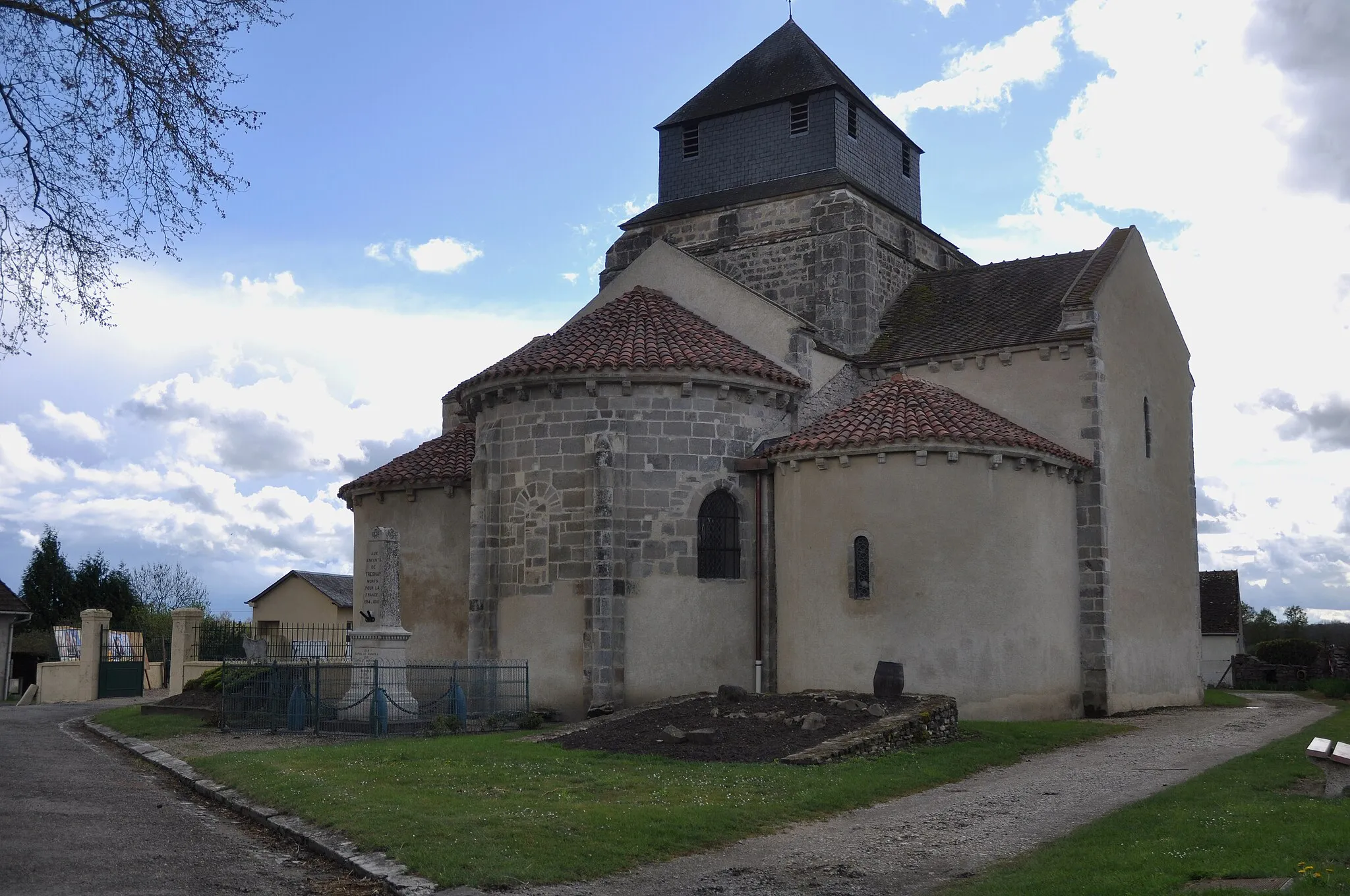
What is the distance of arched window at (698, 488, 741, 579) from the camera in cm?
2183

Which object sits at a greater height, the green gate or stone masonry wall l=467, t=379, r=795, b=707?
stone masonry wall l=467, t=379, r=795, b=707

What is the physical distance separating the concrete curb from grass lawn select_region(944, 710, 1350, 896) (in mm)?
4020

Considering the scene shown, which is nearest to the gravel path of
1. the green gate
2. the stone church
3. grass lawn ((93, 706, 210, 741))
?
the stone church

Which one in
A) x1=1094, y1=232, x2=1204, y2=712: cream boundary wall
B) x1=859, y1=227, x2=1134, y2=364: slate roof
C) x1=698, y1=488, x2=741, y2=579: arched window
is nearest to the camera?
x1=698, y1=488, x2=741, y2=579: arched window

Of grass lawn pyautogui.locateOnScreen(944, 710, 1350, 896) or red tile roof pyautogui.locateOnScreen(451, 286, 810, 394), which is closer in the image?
grass lawn pyautogui.locateOnScreen(944, 710, 1350, 896)

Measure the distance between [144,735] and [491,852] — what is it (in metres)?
13.5

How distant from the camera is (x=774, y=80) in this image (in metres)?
29.5

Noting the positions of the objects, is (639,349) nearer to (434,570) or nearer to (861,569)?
(861,569)

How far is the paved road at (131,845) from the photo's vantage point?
30.8ft

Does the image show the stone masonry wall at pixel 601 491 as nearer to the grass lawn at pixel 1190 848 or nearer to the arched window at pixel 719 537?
the arched window at pixel 719 537

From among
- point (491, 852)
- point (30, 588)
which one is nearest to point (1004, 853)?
point (491, 852)

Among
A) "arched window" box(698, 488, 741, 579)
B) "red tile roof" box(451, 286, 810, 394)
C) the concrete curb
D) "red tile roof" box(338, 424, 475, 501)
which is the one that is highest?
"red tile roof" box(451, 286, 810, 394)

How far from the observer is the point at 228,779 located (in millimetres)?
14461

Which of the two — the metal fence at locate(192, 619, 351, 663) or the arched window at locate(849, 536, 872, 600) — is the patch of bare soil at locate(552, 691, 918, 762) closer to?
the arched window at locate(849, 536, 872, 600)
